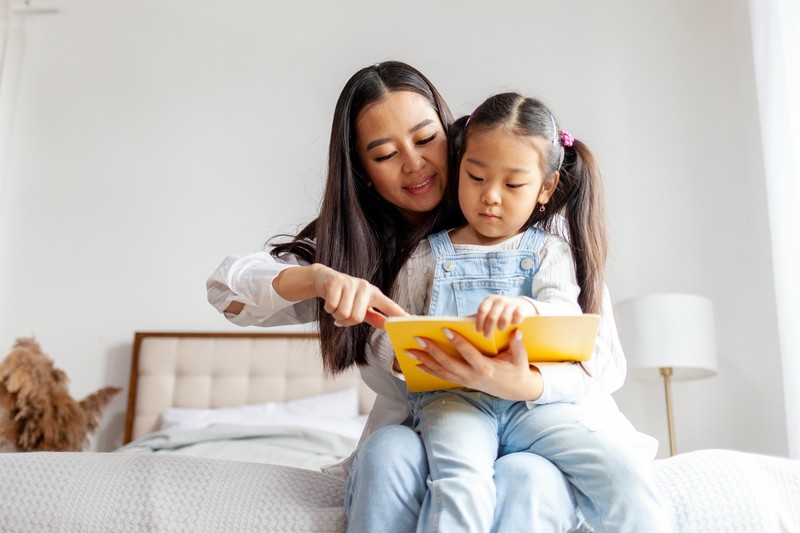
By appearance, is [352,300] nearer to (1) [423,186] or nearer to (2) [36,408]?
(1) [423,186]

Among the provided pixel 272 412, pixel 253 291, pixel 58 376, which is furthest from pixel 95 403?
pixel 253 291

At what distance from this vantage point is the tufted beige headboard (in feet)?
10.9

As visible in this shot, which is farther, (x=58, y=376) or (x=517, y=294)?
(x=58, y=376)

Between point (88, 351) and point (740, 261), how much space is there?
265 centimetres

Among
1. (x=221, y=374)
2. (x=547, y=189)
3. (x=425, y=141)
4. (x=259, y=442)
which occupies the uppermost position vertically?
(x=425, y=141)

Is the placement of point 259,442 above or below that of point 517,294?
below

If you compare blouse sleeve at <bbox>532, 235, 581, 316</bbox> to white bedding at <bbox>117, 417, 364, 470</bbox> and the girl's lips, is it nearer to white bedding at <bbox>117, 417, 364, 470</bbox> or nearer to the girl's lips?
the girl's lips

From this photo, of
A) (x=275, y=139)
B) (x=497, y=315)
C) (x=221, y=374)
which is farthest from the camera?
(x=275, y=139)

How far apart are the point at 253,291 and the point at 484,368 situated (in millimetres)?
504

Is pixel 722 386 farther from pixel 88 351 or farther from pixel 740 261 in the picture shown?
pixel 88 351

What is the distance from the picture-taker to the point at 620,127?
3.45m

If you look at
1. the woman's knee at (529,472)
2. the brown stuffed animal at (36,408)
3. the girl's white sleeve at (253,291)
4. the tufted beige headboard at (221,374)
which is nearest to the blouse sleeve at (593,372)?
the woman's knee at (529,472)

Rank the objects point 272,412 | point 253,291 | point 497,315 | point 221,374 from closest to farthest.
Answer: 1. point 497,315
2. point 253,291
3. point 272,412
4. point 221,374

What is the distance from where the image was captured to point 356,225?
158cm
